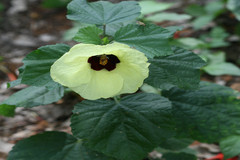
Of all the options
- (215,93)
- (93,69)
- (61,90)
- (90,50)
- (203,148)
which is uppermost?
(90,50)

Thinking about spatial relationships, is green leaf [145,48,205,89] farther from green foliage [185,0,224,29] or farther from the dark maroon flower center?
green foliage [185,0,224,29]

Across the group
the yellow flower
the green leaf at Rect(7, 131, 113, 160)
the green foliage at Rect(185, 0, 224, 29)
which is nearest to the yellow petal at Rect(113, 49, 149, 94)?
the yellow flower

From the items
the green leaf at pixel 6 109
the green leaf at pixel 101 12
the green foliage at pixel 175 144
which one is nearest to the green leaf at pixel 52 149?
the green leaf at pixel 6 109

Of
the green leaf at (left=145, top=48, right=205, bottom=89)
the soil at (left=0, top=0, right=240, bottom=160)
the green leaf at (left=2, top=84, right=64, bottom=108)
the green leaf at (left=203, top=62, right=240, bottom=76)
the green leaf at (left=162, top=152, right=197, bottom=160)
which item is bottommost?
the soil at (left=0, top=0, right=240, bottom=160)

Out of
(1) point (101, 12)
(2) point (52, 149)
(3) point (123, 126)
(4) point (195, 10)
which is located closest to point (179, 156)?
(3) point (123, 126)

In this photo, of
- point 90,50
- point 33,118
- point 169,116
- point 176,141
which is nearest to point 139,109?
point 169,116

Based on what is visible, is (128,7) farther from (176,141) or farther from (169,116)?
(176,141)
